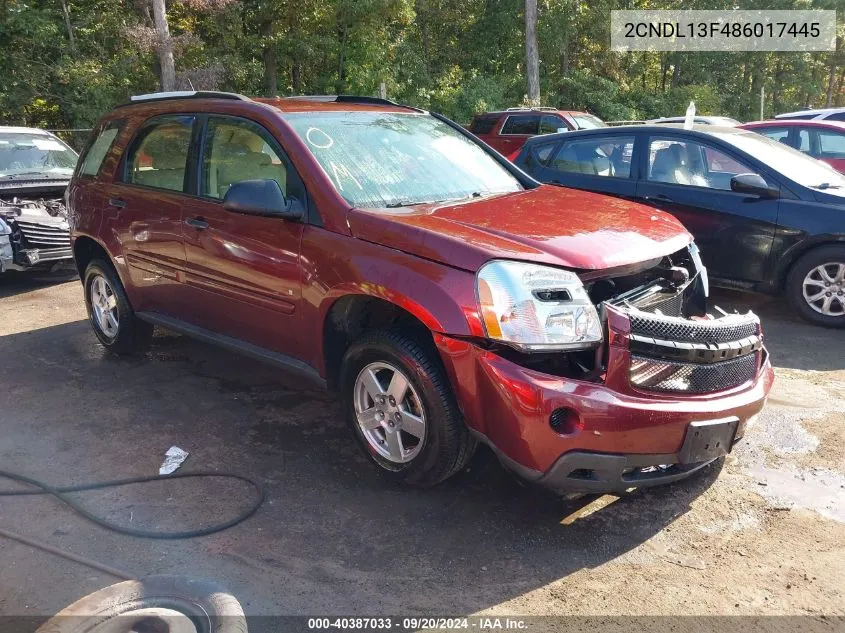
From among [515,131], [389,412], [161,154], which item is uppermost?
[161,154]

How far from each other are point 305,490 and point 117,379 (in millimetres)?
2321

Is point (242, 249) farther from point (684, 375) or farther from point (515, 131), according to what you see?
point (515, 131)

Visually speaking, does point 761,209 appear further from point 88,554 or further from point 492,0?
point 492,0

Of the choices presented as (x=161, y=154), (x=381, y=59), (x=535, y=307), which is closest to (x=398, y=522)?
(x=535, y=307)

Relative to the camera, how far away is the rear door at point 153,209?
15.5 feet

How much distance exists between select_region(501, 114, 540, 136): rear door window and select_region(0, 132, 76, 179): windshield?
8553 millimetres

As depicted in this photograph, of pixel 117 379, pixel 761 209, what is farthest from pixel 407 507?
pixel 761 209

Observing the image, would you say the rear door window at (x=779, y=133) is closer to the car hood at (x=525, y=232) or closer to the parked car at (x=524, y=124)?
the parked car at (x=524, y=124)

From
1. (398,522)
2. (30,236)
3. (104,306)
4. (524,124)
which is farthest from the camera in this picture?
(524,124)

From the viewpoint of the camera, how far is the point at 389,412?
3.58 m

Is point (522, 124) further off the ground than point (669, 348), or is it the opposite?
point (522, 124)

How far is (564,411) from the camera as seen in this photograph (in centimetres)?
299

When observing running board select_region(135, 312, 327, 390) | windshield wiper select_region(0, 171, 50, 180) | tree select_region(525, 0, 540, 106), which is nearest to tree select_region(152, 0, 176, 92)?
tree select_region(525, 0, 540, 106)

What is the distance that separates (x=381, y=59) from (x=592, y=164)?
2123 centimetres
